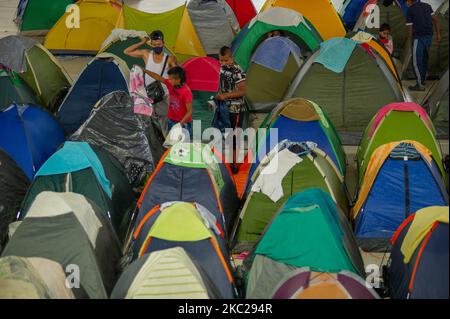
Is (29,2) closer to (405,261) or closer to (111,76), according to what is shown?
(111,76)

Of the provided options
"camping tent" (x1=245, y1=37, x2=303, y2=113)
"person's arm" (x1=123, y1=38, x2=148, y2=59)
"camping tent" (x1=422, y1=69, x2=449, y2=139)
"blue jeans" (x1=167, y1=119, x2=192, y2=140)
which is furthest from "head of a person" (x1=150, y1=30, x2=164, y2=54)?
"camping tent" (x1=422, y1=69, x2=449, y2=139)

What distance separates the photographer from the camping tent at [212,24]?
13.3 metres

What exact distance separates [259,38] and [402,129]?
3.71 metres

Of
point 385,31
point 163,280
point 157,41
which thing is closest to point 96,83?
point 157,41

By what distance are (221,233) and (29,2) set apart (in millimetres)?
8682

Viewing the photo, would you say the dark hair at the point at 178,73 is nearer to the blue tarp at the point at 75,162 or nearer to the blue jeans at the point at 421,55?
the blue tarp at the point at 75,162

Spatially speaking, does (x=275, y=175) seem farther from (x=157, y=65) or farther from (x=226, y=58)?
(x=157, y=65)

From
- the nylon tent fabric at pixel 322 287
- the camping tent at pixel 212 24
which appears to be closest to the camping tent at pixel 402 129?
the nylon tent fabric at pixel 322 287

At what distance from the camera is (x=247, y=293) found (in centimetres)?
680

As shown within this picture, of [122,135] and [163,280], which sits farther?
[122,135]

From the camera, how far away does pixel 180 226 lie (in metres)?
6.79

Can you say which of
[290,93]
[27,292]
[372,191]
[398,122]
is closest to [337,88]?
[290,93]

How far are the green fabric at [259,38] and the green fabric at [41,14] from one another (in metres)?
3.79

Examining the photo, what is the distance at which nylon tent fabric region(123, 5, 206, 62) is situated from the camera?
1308cm
